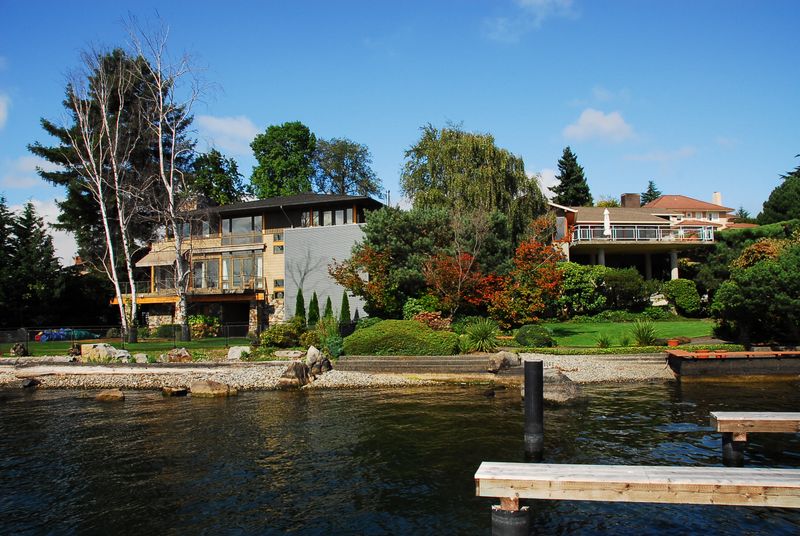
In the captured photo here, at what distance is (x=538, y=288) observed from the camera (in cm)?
2839

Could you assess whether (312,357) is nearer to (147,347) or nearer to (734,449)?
(147,347)

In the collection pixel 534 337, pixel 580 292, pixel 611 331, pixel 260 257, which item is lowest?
pixel 611 331

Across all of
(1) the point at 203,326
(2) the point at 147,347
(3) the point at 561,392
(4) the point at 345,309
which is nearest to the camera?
(3) the point at 561,392

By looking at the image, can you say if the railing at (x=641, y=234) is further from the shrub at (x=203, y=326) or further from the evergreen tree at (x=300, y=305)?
the shrub at (x=203, y=326)

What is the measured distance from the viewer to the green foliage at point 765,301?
72.0 ft

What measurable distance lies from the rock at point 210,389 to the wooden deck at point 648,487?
15.2 metres

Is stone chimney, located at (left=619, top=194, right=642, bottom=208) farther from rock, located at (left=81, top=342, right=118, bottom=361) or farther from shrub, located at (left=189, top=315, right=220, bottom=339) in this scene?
rock, located at (left=81, top=342, right=118, bottom=361)

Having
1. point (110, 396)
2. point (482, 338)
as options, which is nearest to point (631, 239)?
point (482, 338)

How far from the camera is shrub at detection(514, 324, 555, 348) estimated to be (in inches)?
993

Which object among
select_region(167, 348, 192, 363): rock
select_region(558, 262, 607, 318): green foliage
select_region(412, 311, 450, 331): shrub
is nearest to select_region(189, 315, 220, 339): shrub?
select_region(167, 348, 192, 363): rock

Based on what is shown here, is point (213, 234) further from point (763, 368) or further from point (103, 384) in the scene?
point (763, 368)

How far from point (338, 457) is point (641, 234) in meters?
34.8

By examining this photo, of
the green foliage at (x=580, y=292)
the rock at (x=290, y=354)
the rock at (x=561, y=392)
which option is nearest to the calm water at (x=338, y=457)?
the rock at (x=561, y=392)

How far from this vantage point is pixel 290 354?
25.5 meters
